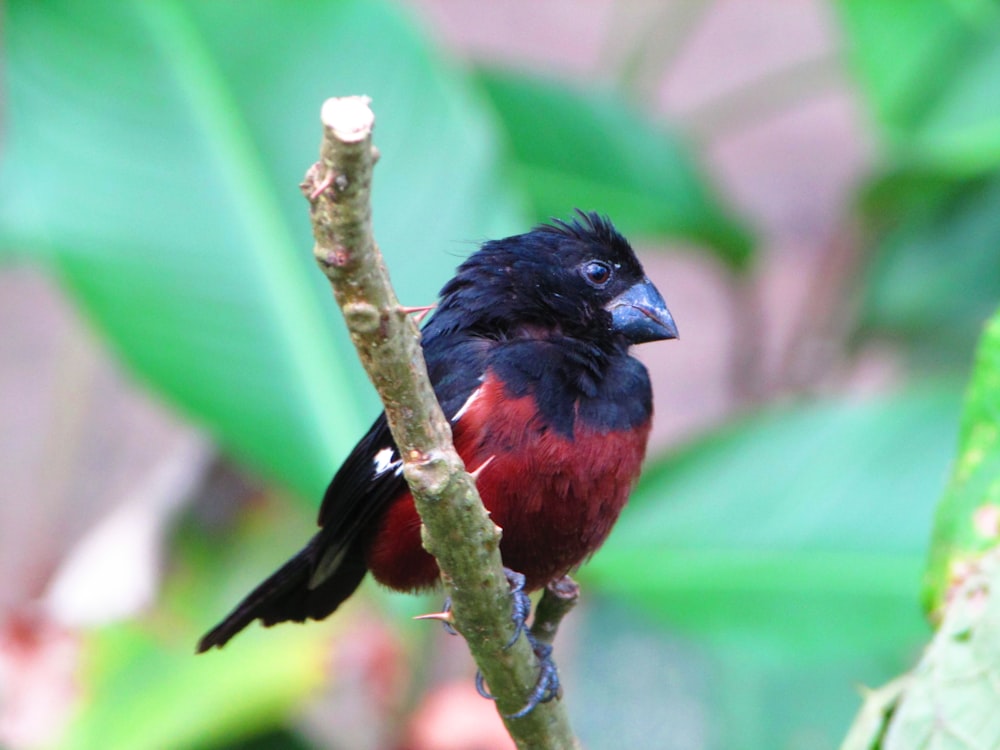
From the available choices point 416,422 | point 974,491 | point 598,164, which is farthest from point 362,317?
point 598,164

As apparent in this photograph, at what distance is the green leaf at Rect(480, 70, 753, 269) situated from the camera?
394 cm

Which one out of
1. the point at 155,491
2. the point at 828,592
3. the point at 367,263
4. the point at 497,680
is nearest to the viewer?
the point at 367,263

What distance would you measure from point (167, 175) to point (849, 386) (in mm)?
2644

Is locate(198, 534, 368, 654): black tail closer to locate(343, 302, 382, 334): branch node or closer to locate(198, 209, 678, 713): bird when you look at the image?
locate(198, 209, 678, 713): bird

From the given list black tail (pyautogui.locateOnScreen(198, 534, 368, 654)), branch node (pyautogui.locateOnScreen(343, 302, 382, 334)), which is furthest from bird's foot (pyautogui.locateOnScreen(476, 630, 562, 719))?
branch node (pyautogui.locateOnScreen(343, 302, 382, 334))

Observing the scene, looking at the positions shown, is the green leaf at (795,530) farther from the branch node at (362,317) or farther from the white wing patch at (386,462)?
the branch node at (362,317)

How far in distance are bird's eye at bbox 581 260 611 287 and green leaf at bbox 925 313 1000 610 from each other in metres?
0.56

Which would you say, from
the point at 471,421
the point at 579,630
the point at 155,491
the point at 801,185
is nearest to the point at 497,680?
the point at 471,421

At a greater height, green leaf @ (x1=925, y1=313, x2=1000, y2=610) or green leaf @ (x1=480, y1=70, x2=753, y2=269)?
green leaf @ (x1=480, y1=70, x2=753, y2=269)

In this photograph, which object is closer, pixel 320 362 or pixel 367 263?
pixel 367 263

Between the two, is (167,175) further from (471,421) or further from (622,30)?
(622,30)

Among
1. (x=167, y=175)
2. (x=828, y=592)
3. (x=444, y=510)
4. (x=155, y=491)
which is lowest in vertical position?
(x=444, y=510)

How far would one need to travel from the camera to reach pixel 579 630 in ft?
12.2

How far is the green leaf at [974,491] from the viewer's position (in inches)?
63.8
